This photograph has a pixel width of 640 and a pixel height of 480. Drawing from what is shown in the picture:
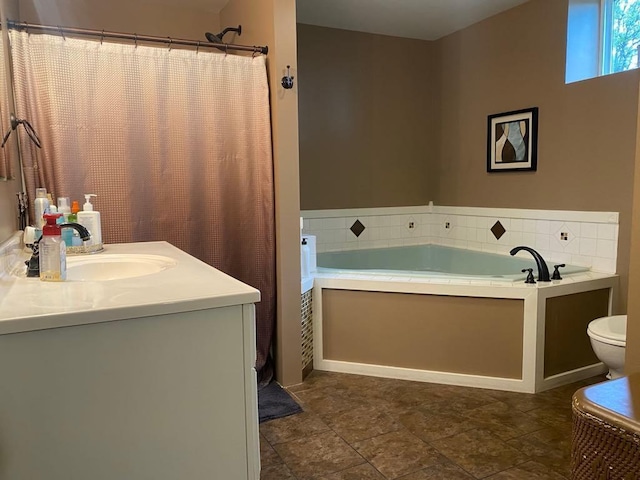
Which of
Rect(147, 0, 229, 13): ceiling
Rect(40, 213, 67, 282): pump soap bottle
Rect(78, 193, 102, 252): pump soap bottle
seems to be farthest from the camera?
Rect(147, 0, 229, 13): ceiling

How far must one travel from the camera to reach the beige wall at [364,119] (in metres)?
3.85

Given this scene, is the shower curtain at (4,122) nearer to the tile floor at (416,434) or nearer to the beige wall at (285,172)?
the beige wall at (285,172)

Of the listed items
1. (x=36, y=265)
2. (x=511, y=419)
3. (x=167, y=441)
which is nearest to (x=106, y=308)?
(x=167, y=441)

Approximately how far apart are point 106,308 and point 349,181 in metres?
3.12

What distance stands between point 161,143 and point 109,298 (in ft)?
4.95

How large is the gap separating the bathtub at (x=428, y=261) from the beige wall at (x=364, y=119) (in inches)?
16.5

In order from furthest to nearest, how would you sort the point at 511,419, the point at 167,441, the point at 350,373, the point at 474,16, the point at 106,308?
1. the point at 474,16
2. the point at 350,373
3. the point at 511,419
4. the point at 167,441
5. the point at 106,308

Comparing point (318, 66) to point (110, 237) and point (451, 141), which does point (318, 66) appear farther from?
point (110, 237)

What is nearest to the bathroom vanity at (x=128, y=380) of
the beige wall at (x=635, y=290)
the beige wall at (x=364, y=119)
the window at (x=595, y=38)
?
the beige wall at (x=635, y=290)

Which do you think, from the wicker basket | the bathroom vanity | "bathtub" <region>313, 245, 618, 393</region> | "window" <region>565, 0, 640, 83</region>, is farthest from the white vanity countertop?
"window" <region>565, 0, 640, 83</region>

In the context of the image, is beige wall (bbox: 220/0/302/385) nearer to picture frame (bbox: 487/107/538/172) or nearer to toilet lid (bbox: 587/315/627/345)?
toilet lid (bbox: 587/315/627/345)

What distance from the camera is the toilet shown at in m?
2.27

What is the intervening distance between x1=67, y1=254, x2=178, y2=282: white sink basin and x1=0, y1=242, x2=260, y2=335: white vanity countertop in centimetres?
29

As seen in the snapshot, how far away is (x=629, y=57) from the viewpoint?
3.05 metres
